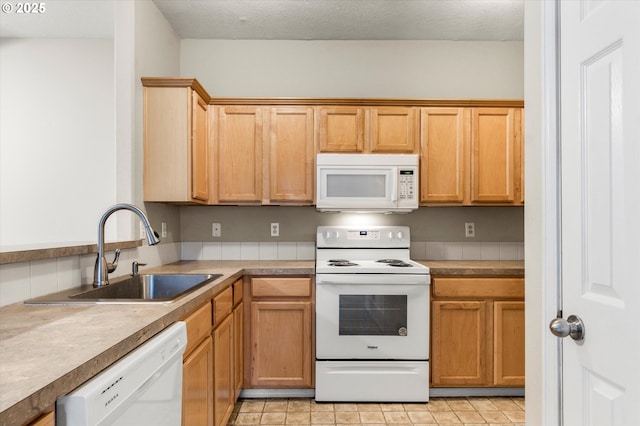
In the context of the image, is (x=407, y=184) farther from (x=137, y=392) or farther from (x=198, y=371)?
(x=137, y=392)

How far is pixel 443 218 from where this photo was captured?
341 centimetres

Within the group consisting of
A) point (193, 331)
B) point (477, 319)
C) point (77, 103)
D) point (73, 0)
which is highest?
point (73, 0)

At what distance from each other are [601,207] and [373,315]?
1.86m

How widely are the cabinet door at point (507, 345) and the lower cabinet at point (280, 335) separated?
4.11ft

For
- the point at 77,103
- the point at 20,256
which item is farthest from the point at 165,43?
the point at 20,256

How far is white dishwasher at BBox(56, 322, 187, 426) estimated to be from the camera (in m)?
0.78

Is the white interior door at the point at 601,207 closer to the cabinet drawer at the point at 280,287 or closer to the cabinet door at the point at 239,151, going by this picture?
Answer: the cabinet drawer at the point at 280,287

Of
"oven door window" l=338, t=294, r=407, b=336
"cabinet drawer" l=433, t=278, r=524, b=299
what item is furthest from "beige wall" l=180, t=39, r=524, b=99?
"oven door window" l=338, t=294, r=407, b=336

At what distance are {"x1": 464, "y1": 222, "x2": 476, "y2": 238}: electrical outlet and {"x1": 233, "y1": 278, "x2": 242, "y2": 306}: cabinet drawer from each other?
1924mm

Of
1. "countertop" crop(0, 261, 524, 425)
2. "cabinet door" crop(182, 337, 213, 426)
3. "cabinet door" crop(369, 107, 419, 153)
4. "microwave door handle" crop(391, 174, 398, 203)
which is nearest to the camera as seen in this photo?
"countertop" crop(0, 261, 524, 425)

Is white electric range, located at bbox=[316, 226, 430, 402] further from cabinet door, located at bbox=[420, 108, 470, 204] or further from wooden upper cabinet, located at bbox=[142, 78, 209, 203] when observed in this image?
wooden upper cabinet, located at bbox=[142, 78, 209, 203]

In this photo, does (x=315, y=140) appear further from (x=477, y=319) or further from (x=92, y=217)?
(x=92, y=217)

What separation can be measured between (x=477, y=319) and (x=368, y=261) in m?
0.86

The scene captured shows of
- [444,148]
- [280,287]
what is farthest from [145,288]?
[444,148]
